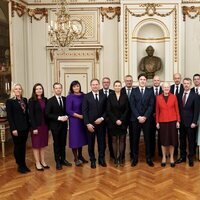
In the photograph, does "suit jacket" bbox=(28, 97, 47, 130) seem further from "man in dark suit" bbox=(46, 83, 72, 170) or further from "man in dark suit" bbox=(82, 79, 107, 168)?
"man in dark suit" bbox=(82, 79, 107, 168)

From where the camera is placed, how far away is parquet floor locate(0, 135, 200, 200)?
457cm

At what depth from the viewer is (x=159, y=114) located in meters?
5.91

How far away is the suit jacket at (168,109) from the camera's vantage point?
19.1 feet

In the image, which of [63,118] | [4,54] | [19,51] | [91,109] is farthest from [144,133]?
[19,51]

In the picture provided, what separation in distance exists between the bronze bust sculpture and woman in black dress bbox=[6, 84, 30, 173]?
182 inches

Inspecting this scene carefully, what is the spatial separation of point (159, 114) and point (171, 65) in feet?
12.4

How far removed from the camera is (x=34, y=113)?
567cm

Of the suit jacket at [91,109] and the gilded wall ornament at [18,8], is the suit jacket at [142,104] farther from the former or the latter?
the gilded wall ornament at [18,8]

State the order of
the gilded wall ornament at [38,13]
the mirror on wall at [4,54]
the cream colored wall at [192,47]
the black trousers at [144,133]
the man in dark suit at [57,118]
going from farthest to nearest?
1. the gilded wall ornament at [38,13]
2. the cream colored wall at [192,47]
3. the mirror on wall at [4,54]
4. the black trousers at [144,133]
5. the man in dark suit at [57,118]

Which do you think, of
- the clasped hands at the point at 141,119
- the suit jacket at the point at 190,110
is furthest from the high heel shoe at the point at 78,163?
the suit jacket at the point at 190,110

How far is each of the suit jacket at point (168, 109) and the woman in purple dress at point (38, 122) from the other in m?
1.98

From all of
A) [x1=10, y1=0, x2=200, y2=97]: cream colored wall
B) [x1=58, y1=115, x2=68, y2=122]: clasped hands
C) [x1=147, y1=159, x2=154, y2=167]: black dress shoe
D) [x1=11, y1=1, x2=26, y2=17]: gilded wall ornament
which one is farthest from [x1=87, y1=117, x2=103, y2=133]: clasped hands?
[x1=11, y1=1, x2=26, y2=17]: gilded wall ornament

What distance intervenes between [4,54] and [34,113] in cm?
295

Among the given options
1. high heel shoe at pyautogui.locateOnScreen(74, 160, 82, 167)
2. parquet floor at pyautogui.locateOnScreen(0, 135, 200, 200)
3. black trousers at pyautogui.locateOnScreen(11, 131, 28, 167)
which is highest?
black trousers at pyautogui.locateOnScreen(11, 131, 28, 167)
